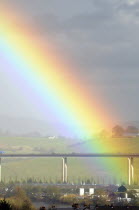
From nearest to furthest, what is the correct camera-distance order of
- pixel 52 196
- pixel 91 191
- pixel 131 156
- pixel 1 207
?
pixel 1 207
pixel 52 196
pixel 91 191
pixel 131 156

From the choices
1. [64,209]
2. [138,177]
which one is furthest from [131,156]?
[64,209]

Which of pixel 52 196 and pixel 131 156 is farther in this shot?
pixel 131 156

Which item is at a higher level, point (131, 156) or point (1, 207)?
point (131, 156)

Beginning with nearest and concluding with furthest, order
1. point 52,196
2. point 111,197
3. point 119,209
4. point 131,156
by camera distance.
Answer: point 119,209 < point 111,197 < point 52,196 < point 131,156

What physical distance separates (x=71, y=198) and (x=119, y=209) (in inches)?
1524

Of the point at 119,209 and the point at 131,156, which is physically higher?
the point at 131,156

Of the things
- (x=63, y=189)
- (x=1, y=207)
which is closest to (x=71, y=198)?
(x=63, y=189)

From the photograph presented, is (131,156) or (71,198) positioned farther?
(131,156)

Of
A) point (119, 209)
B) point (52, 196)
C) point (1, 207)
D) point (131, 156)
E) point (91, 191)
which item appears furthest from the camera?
point (131, 156)

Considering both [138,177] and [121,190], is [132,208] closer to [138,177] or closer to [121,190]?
[121,190]

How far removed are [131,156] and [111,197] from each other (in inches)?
2505

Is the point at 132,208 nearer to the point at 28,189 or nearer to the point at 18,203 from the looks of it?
the point at 18,203

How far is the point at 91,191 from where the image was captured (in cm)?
14312

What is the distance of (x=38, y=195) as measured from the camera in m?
133
